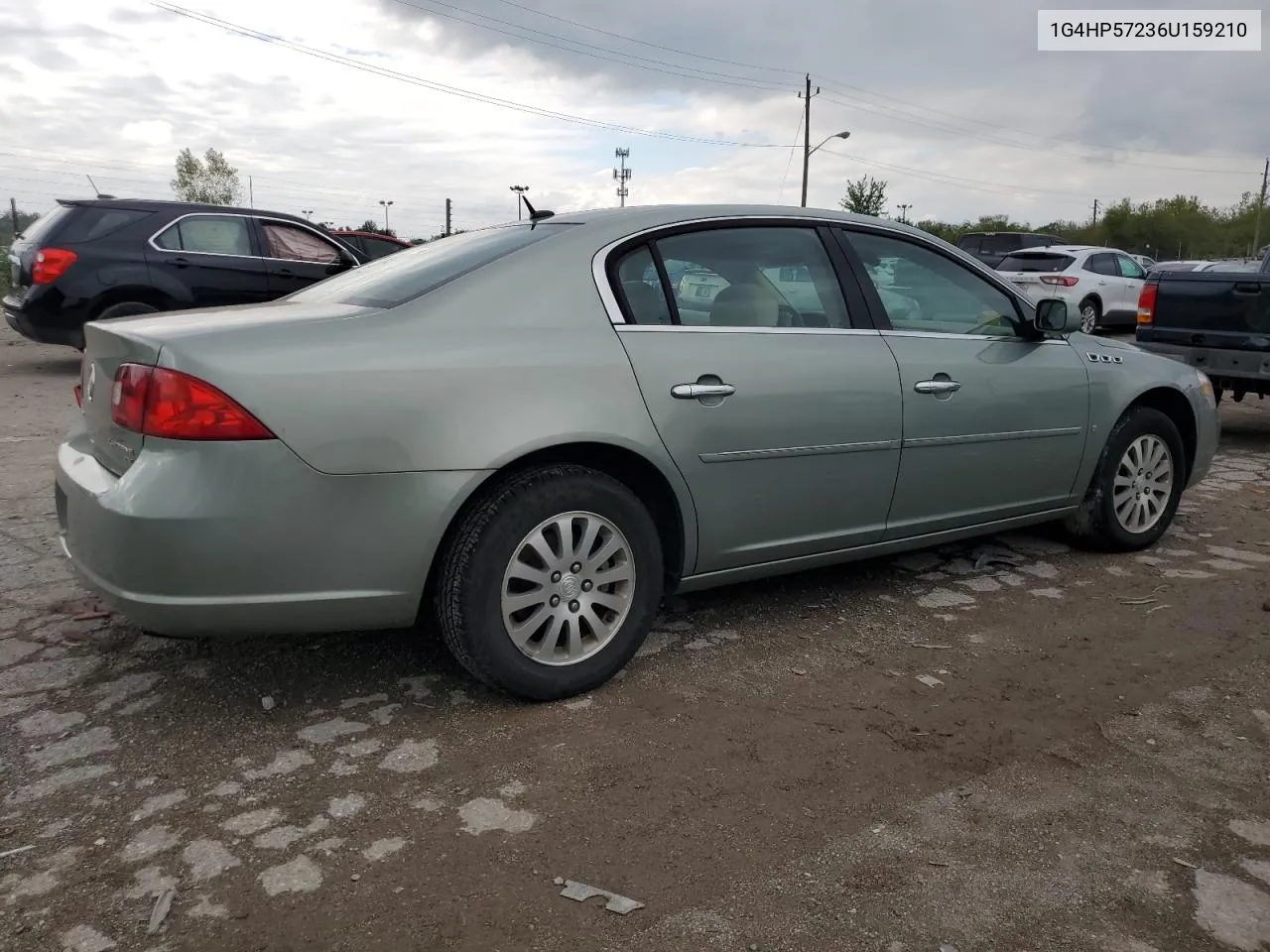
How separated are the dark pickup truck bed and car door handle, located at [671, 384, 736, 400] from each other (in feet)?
19.4

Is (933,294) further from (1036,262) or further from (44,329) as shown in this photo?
(1036,262)

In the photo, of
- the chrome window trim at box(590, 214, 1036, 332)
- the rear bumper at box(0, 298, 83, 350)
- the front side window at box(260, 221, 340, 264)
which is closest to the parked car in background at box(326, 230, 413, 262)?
the front side window at box(260, 221, 340, 264)

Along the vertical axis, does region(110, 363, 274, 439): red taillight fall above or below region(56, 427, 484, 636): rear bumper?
above

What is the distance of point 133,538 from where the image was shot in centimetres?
260

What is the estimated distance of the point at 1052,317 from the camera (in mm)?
4215

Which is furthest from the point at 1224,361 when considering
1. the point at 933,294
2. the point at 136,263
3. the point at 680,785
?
the point at 136,263

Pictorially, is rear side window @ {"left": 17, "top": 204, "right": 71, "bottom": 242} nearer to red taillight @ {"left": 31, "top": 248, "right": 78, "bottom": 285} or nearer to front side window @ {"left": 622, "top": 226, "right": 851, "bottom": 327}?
red taillight @ {"left": 31, "top": 248, "right": 78, "bottom": 285}

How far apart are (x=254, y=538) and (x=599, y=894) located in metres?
1.23

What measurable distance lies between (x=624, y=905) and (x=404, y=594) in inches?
42.4

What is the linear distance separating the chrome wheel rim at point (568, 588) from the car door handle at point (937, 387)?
1356mm

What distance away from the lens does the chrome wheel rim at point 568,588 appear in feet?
9.74

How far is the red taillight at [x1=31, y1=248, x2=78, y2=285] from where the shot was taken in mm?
9023

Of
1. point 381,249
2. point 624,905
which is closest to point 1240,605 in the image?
point 624,905

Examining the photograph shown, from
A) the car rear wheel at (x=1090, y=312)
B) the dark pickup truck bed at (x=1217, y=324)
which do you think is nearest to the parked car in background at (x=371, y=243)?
A: the dark pickup truck bed at (x=1217, y=324)
